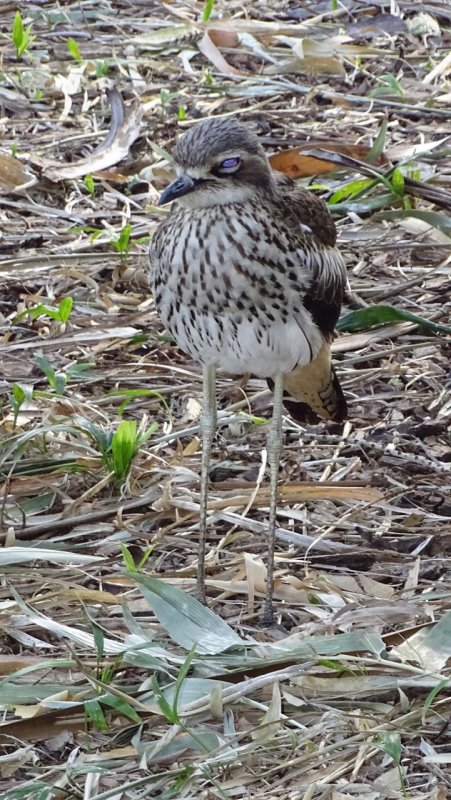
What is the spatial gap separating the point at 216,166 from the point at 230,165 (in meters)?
0.04

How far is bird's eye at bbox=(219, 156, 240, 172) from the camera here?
3.92 m

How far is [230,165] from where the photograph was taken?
3.94 metres

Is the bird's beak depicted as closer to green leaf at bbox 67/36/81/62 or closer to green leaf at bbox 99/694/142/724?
green leaf at bbox 99/694/142/724

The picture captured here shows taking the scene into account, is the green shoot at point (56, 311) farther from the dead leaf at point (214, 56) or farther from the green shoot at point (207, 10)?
the green shoot at point (207, 10)

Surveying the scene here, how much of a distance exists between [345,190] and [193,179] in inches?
96.7

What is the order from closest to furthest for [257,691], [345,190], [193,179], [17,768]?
[17,768] < [257,691] < [193,179] < [345,190]

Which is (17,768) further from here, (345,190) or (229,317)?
(345,190)

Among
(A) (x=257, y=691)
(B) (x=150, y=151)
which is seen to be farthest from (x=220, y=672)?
(B) (x=150, y=151)

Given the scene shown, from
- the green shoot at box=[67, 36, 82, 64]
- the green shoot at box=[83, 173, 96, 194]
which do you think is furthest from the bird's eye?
the green shoot at box=[67, 36, 82, 64]

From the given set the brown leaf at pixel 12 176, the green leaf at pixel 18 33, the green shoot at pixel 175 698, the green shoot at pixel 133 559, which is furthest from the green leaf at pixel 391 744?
the green leaf at pixel 18 33

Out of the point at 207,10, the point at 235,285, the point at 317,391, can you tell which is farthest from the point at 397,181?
the point at 207,10

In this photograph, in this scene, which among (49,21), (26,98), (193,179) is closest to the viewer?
(193,179)

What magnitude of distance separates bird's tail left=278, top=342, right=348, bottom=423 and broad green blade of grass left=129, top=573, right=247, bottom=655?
1.11 metres

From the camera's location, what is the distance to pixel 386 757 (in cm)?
325
